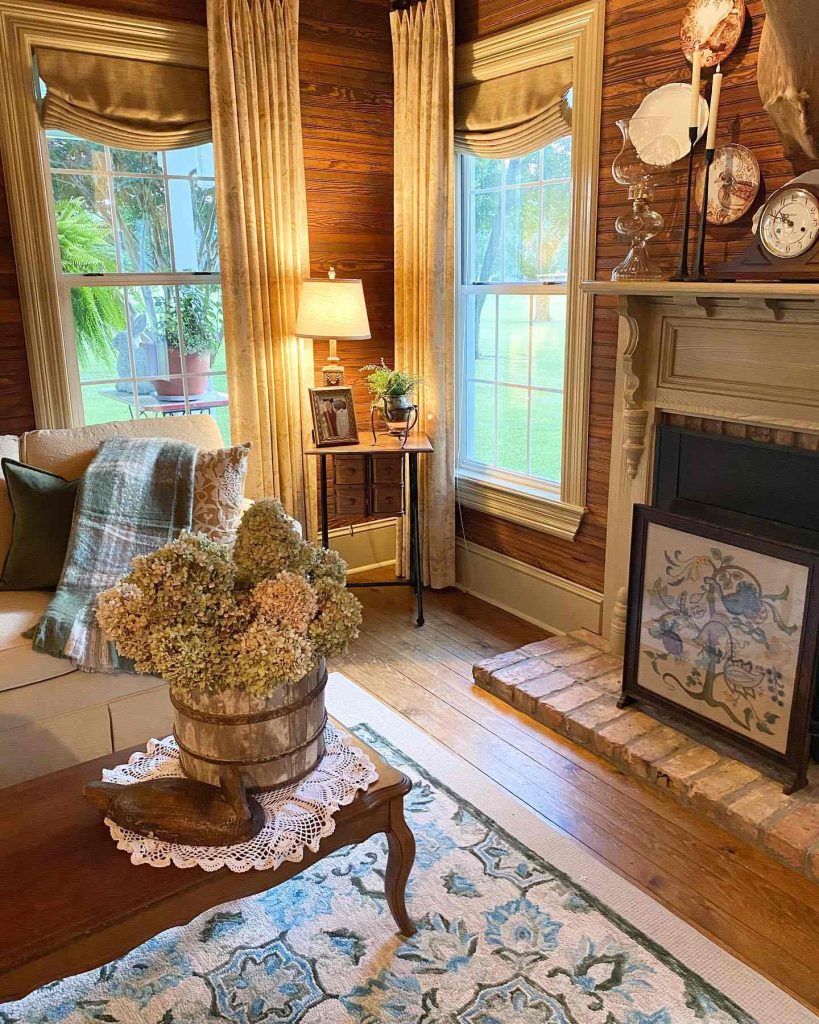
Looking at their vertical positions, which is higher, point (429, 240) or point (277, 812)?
point (429, 240)

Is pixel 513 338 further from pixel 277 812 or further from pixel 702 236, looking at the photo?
pixel 277 812

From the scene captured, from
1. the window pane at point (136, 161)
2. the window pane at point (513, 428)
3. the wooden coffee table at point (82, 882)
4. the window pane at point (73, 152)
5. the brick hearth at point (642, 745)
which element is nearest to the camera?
the wooden coffee table at point (82, 882)

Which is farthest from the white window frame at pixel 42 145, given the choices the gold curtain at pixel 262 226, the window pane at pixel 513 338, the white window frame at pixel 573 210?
the window pane at pixel 513 338

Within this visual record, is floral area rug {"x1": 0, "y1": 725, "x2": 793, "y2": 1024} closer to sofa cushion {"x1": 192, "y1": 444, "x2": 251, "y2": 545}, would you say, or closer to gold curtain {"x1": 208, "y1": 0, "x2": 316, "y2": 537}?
sofa cushion {"x1": 192, "y1": 444, "x2": 251, "y2": 545}

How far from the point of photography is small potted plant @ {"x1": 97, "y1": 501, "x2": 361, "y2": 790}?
148 cm

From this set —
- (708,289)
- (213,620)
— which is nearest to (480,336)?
(708,289)

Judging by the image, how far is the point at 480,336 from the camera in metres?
3.92

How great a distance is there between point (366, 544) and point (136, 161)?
2.05 m

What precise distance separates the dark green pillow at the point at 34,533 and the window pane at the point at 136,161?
1376 millimetres

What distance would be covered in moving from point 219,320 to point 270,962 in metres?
2.65

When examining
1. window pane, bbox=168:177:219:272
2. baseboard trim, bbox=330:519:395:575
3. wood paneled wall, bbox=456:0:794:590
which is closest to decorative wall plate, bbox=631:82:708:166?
wood paneled wall, bbox=456:0:794:590

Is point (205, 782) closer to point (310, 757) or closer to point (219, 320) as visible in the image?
point (310, 757)

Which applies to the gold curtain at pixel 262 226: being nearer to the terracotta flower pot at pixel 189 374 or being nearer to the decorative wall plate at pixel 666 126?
the terracotta flower pot at pixel 189 374

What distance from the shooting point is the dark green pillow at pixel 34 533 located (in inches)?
104
